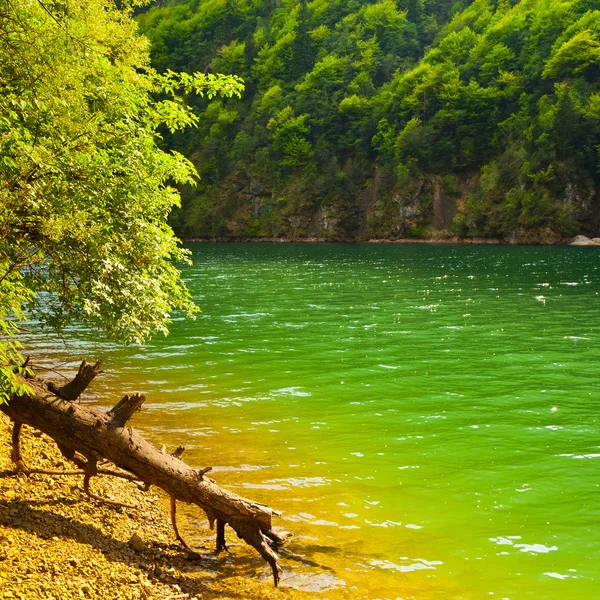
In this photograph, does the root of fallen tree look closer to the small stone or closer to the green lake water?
the small stone

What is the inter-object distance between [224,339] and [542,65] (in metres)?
104

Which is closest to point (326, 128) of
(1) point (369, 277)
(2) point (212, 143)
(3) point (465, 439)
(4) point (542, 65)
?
(2) point (212, 143)

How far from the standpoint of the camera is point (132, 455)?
7.99 m

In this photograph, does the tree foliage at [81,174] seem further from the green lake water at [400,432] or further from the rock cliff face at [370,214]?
the rock cliff face at [370,214]

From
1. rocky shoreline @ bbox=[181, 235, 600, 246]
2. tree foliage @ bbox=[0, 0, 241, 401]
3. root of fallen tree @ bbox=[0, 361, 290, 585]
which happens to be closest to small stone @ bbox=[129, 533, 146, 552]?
root of fallen tree @ bbox=[0, 361, 290, 585]

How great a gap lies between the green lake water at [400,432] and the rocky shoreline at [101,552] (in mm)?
817

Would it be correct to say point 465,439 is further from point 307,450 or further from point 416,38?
point 416,38

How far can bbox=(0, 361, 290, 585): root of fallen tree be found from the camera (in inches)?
308

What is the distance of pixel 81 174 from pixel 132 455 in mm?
3852

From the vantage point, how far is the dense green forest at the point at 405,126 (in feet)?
320

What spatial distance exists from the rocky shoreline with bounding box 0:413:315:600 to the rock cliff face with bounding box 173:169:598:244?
94.6 m

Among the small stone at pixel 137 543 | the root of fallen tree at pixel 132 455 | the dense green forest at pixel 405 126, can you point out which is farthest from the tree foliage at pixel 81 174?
the dense green forest at pixel 405 126

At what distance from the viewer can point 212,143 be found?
146250 mm

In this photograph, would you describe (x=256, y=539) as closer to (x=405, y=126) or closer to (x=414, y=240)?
(x=414, y=240)
